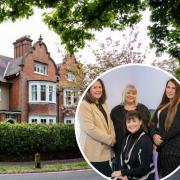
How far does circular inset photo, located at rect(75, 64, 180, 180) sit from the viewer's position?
1.50m

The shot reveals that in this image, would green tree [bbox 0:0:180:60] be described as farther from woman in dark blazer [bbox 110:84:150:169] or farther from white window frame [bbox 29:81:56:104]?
white window frame [bbox 29:81:56:104]

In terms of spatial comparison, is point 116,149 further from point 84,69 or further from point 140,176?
point 84,69

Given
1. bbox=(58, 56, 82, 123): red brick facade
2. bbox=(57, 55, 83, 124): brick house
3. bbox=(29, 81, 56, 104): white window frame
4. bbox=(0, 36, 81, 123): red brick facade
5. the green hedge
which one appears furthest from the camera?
bbox=(29, 81, 56, 104): white window frame

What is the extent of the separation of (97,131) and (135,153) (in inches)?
6.5

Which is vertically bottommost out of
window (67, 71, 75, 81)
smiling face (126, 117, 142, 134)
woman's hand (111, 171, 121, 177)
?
woman's hand (111, 171, 121, 177)

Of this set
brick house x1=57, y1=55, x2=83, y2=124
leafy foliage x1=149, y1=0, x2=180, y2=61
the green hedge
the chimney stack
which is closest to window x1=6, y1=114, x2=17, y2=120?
brick house x1=57, y1=55, x2=83, y2=124

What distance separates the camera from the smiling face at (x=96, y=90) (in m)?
1.56

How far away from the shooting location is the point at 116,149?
1.54 m

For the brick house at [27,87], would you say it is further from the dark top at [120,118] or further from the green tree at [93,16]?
the dark top at [120,118]

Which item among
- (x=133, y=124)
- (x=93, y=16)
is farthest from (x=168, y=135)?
(x=93, y=16)

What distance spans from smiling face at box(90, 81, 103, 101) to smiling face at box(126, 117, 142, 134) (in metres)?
0.15

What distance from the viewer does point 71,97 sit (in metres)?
38.8

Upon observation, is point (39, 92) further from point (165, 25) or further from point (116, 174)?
point (116, 174)

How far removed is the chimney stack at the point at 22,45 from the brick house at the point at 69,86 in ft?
13.1
